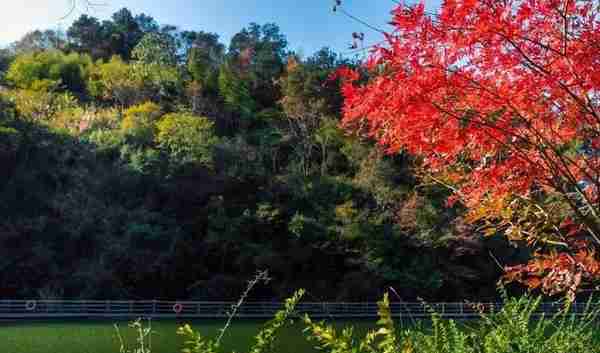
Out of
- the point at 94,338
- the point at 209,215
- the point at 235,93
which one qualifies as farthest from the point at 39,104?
the point at 94,338

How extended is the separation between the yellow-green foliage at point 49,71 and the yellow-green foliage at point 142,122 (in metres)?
4.68

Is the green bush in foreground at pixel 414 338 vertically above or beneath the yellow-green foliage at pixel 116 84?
beneath

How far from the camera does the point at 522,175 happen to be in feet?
9.42

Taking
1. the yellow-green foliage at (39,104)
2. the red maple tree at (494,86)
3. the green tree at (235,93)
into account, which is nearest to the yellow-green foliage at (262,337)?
the red maple tree at (494,86)

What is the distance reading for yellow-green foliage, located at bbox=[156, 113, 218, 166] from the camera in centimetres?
1603

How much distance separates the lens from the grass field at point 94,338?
7.94 m

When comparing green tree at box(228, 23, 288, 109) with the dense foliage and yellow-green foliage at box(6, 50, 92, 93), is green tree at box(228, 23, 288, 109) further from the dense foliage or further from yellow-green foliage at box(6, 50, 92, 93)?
yellow-green foliage at box(6, 50, 92, 93)

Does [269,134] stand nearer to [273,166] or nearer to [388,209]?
[273,166]

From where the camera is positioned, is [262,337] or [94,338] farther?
[94,338]

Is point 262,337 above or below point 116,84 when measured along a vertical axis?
below

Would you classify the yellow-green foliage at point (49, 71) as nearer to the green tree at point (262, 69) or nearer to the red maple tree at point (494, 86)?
the green tree at point (262, 69)

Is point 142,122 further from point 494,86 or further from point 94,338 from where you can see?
point 494,86

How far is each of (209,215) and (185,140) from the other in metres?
2.76

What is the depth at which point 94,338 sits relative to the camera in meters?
9.12
